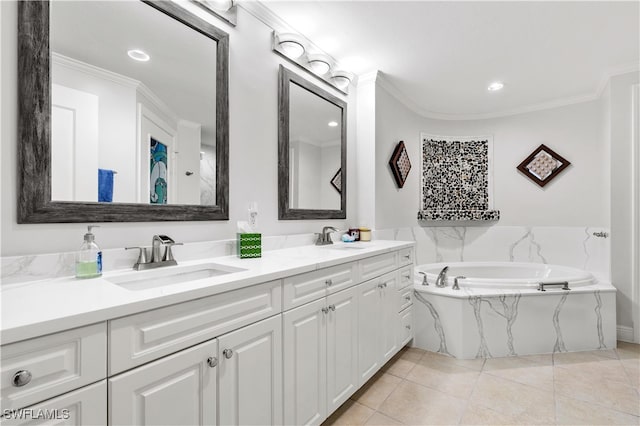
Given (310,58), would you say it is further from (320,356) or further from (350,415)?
(350,415)

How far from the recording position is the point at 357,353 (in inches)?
70.5

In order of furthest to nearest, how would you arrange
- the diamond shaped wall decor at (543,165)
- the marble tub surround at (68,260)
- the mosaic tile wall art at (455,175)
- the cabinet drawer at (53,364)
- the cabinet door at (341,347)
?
the mosaic tile wall art at (455,175), the diamond shaped wall decor at (543,165), the cabinet door at (341,347), the marble tub surround at (68,260), the cabinet drawer at (53,364)

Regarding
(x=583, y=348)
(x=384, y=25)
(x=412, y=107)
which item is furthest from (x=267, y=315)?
(x=412, y=107)

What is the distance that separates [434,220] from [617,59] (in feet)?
7.14

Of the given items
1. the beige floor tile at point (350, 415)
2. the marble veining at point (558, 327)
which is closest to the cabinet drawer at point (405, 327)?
the beige floor tile at point (350, 415)

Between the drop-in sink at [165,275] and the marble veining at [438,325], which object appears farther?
the marble veining at [438,325]

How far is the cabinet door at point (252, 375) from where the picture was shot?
3.43 ft

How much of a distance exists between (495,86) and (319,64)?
198 centimetres

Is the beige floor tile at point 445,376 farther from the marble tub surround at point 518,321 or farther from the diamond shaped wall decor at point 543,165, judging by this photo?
the diamond shaped wall decor at point 543,165

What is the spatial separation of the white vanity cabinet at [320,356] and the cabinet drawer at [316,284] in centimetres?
3

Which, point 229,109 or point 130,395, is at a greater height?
point 229,109

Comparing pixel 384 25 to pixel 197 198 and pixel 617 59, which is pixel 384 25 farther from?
pixel 617 59

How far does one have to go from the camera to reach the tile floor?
1732mm

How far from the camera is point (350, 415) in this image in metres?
1.75
